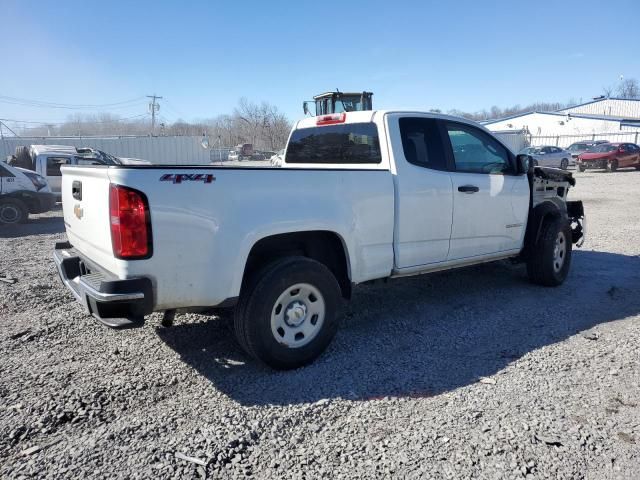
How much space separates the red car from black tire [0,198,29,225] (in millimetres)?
29245

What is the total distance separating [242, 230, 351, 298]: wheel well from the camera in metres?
3.55

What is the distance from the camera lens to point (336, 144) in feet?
16.1

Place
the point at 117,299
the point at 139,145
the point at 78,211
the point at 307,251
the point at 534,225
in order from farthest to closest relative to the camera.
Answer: the point at 139,145
the point at 534,225
the point at 307,251
the point at 78,211
the point at 117,299

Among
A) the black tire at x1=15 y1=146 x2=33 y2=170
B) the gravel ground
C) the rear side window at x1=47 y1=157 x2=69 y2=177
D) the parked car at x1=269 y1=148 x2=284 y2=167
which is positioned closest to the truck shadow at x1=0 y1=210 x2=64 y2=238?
the rear side window at x1=47 y1=157 x2=69 y2=177

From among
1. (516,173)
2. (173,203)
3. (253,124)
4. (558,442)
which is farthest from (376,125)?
(253,124)

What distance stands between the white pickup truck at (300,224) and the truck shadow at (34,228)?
295 inches

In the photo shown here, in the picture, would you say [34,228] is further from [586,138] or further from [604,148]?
[586,138]

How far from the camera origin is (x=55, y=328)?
438cm

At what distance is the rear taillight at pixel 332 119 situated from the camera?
15.9ft

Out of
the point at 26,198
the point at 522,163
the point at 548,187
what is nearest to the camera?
the point at 522,163

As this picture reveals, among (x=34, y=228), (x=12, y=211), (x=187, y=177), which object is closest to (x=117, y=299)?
(x=187, y=177)

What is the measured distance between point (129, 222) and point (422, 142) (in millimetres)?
2829

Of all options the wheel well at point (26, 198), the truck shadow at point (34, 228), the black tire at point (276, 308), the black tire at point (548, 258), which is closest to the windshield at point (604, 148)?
the black tire at point (548, 258)

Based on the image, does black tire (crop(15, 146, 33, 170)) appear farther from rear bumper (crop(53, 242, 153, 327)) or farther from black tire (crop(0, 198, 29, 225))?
rear bumper (crop(53, 242, 153, 327))
